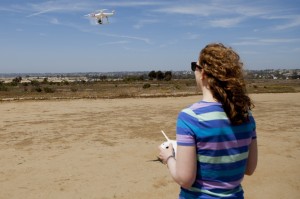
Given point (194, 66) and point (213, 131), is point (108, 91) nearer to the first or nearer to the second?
point (194, 66)

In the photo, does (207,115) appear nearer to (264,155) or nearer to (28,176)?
(28,176)

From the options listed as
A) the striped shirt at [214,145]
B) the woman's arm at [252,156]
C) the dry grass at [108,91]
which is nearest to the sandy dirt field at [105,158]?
the woman's arm at [252,156]

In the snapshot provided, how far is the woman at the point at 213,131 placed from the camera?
203 cm

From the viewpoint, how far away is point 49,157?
30.3 feet

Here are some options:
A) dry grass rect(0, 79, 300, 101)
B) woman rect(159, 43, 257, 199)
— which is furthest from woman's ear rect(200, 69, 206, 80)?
dry grass rect(0, 79, 300, 101)

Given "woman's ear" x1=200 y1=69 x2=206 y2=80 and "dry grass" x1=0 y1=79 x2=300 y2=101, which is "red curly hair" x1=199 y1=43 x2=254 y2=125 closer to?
"woman's ear" x1=200 y1=69 x2=206 y2=80

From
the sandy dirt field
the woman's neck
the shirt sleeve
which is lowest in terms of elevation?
the sandy dirt field

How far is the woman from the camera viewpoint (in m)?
2.03

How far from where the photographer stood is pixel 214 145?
6.84ft

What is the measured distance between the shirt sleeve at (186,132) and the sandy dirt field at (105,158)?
15.1 feet

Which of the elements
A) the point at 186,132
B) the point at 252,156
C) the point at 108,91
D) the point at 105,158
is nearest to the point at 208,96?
the point at 186,132

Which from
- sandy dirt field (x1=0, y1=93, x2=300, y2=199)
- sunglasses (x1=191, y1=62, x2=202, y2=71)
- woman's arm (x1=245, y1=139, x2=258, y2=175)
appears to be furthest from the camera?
sandy dirt field (x1=0, y1=93, x2=300, y2=199)

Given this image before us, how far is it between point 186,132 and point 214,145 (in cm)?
18

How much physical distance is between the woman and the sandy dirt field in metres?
4.45
